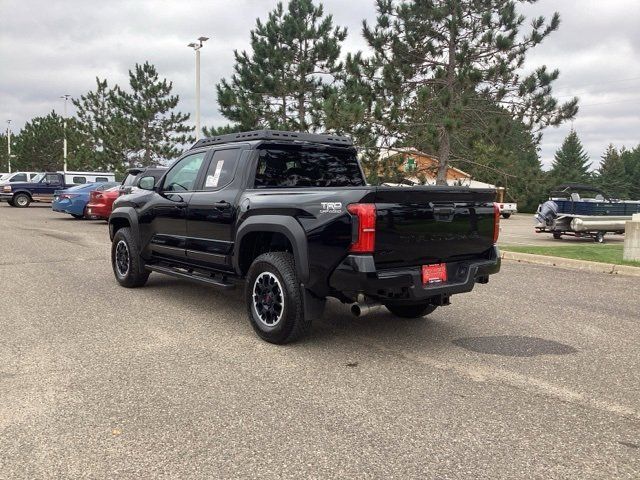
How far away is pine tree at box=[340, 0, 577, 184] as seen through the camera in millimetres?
16875

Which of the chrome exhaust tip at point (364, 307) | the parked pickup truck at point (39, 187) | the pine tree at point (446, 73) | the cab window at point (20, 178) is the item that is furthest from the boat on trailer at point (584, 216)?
the cab window at point (20, 178)

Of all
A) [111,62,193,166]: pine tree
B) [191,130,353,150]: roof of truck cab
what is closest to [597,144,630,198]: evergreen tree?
[111,62,193,166]: pine tree

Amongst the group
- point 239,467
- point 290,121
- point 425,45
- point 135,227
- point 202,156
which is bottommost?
point 239,467

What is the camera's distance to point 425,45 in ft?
60.1

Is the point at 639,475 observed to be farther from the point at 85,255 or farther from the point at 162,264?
the point at 85,255

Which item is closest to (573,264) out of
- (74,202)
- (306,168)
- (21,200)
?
(306,168)

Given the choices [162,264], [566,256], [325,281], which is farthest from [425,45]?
[325,281]

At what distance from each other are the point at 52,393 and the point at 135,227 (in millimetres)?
3879

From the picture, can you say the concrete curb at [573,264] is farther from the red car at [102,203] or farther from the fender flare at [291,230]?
the red car at [102,203]

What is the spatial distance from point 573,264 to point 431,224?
6.93 m

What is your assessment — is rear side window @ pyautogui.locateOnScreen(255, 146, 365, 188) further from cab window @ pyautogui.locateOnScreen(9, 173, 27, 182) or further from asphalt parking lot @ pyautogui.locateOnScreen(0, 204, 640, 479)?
cab window @ pyautogui.locateOnScreen(9, 173, 27, 182)

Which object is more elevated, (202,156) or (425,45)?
(425,45)

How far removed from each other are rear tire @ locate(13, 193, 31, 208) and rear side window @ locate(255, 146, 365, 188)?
2853 cm

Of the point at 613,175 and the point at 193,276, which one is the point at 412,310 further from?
the point at 613,175
